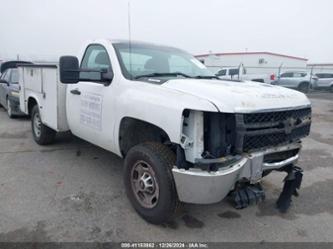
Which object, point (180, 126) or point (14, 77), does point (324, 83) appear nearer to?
point (14, 77)

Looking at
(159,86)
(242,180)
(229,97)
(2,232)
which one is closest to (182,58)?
(159,86)

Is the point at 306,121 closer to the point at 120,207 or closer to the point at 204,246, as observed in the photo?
the point at 204,246

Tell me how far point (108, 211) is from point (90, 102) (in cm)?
151

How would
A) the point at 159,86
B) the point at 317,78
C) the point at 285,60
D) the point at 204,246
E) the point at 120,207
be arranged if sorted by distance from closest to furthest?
1. the point at 204,246
2. the point at 159,86
3. the point at 120,207
4. the point at 317,78
5. the point at 285,60

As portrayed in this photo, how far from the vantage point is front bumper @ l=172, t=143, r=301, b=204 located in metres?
2.68

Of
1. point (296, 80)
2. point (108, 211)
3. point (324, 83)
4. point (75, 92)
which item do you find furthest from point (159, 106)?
point (324, 83)

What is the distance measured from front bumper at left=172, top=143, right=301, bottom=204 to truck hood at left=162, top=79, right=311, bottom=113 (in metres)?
0.48

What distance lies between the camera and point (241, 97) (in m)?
2.74

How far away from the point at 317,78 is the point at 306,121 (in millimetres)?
23113

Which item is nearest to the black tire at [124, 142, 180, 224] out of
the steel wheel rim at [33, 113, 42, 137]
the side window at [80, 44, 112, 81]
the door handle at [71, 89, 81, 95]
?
the side window at [80, 44, 112, 81]

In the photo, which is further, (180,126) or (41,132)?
(41,132)

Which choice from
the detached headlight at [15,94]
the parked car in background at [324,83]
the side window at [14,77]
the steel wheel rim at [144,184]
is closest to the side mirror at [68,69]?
the steel wheel rim at [144,184]

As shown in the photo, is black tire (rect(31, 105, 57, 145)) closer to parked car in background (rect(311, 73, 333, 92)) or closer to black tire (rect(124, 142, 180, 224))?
black tire (rect(124, 142, 180, 224))

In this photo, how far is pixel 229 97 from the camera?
8.82ft
